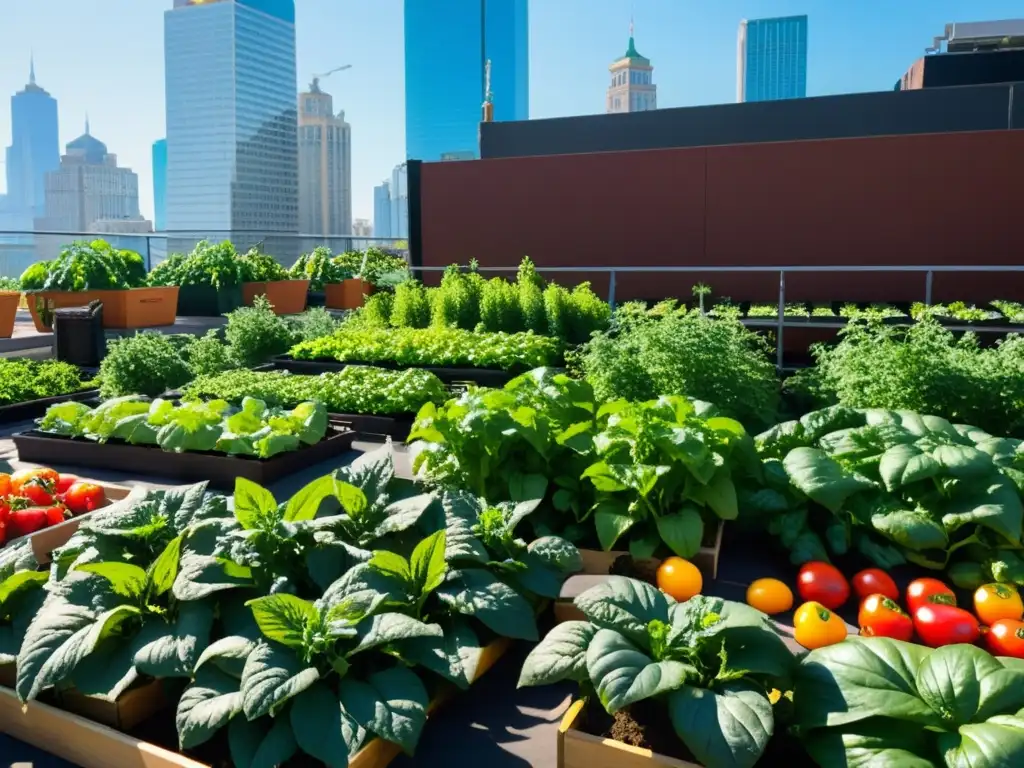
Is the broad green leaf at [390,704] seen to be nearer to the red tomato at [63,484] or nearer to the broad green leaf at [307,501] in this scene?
the broad green leaf at [307,501]

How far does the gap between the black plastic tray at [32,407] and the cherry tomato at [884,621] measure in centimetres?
528

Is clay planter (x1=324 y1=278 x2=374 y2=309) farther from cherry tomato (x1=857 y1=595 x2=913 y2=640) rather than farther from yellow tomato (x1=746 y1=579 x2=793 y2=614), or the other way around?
cherry tomato (x1=857 y1=595 x2=913 y2=640)

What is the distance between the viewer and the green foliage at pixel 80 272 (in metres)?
9.19

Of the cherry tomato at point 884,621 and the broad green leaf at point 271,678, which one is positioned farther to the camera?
the cherry tomato at point 884,621

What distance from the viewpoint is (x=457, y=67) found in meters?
173

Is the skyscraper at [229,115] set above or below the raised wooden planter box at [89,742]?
above

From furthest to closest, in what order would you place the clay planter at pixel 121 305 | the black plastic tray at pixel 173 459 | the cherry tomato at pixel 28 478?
1. the clay planter at pixel 121 305
2. the black plastic tray at pixel 173 459
3. the cherry tomato at pixel 28 478

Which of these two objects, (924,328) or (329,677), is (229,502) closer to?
(329,677)

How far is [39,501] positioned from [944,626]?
2.96 meters

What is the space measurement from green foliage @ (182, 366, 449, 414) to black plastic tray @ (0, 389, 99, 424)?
34.8 inches

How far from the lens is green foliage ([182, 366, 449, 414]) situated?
500cm

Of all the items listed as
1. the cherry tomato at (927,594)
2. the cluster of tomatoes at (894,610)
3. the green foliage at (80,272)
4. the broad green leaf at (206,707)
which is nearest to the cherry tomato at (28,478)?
the broad green leaf at (206,707)

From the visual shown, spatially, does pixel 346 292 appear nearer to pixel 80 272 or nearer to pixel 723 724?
pixel 80 272

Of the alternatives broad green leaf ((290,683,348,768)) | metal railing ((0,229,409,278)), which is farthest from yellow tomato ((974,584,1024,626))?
metal railing ((0,229,409,278))
